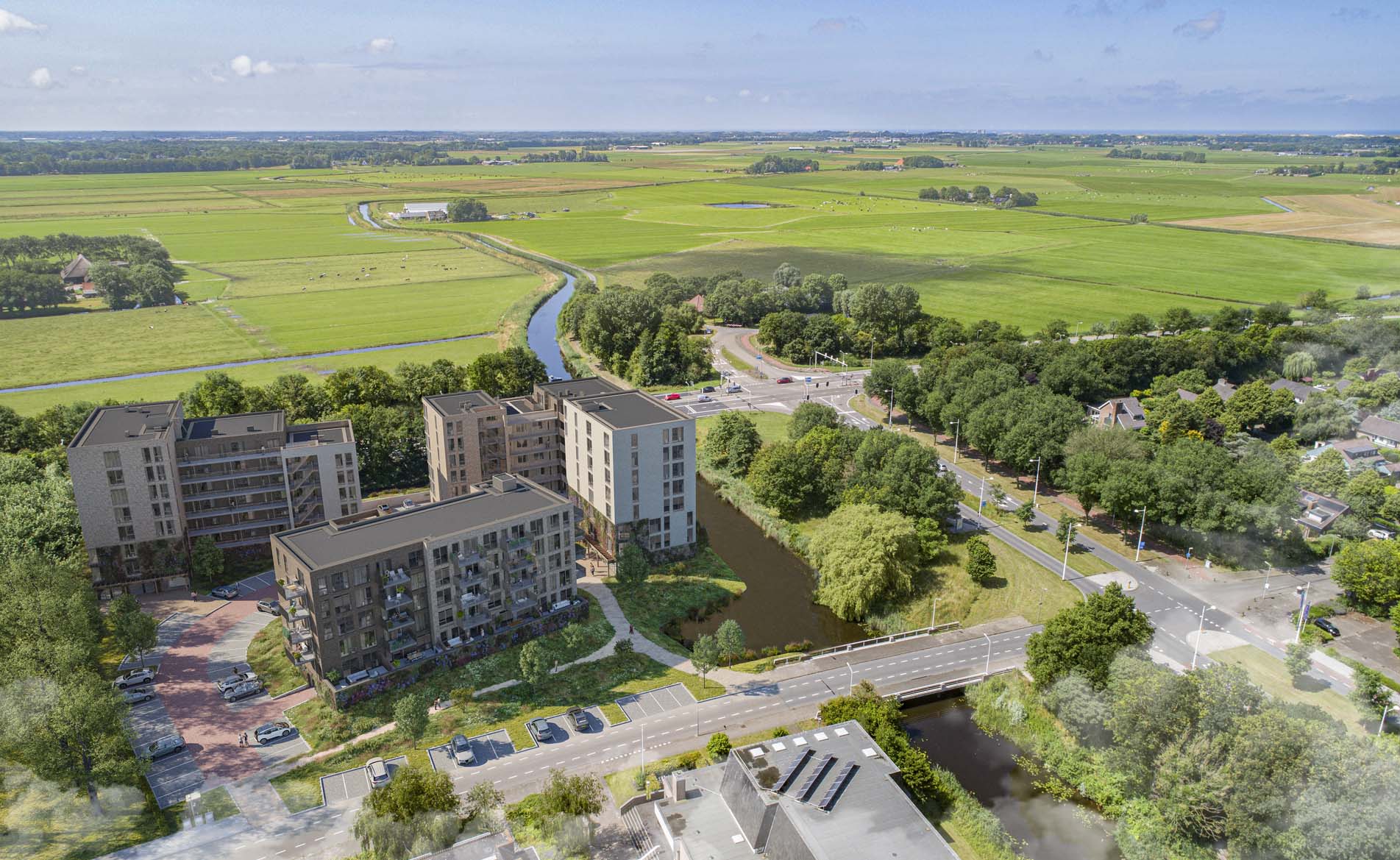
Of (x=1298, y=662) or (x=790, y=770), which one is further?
(x=1298, y=662)

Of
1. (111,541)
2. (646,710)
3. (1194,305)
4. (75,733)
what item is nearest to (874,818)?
(646,710)

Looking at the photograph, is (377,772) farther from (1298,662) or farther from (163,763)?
(1298,662)

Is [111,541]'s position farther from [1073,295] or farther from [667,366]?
[1073,295]

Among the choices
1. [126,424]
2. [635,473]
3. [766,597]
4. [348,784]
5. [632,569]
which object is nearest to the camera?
[348,784]

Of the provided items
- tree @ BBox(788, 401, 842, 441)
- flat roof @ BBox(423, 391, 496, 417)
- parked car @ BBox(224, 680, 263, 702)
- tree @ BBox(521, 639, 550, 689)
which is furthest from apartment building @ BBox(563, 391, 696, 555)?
parked car @ BBox(224, 680, 263, 702)

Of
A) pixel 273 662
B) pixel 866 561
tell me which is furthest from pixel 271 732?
pixel 866 561

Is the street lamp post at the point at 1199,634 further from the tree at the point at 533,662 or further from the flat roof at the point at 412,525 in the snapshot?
the flat roof at the point at 412,525
